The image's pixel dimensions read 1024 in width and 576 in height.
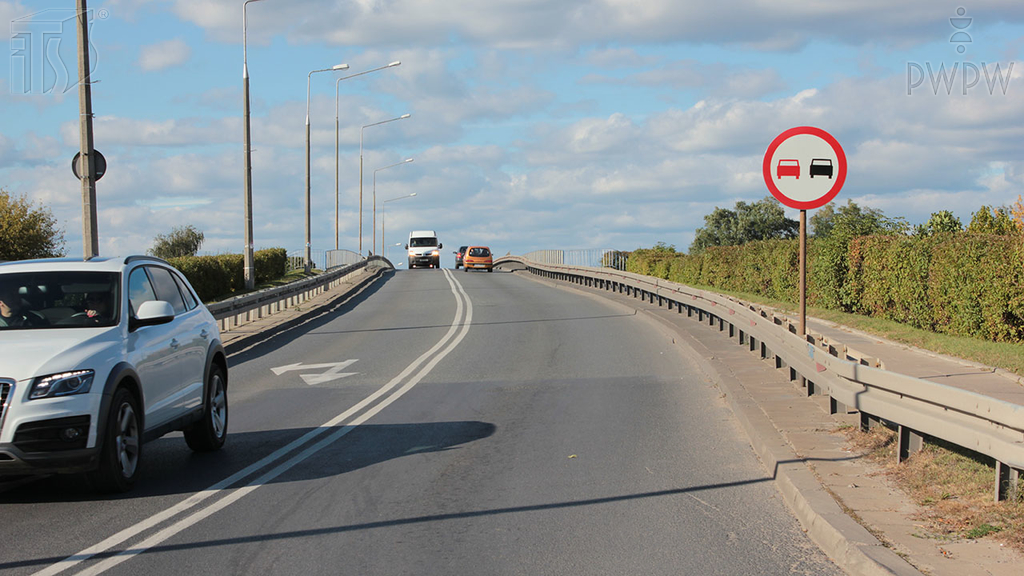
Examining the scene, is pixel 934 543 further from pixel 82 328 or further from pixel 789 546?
pixel 82 328

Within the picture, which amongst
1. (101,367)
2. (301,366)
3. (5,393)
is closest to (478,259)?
(301,366)

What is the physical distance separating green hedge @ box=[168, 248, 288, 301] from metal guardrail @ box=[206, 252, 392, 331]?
2.47 m

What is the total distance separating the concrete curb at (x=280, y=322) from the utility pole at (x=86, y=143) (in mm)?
3369

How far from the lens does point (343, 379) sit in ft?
48.9

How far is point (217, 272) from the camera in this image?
33.7m

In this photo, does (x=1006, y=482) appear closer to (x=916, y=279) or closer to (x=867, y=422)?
(x=867, y=422)

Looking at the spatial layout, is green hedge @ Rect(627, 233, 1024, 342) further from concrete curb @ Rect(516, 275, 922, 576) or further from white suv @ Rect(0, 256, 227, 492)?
white suv @ Rect(0, 256, 227, 492)

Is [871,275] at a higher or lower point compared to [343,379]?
higher

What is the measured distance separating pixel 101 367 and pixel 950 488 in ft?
19.2

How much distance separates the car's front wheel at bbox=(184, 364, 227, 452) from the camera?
9133 millimetres

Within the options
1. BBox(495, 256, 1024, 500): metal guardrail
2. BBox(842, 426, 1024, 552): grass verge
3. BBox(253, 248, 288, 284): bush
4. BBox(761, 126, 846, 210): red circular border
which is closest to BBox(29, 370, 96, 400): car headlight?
BBox(842, 426, 1024, 552): grass verge

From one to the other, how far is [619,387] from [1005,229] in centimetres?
1444

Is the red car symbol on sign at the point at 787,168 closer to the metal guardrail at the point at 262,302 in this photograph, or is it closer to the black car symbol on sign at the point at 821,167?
the black car symbol on sign at the point at 821,167

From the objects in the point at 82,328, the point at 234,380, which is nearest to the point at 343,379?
the point at 234,380
